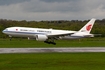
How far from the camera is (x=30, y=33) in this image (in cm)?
5803

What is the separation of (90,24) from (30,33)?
16494 millimetres

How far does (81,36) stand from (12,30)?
55.5ft

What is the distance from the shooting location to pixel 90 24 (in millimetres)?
67062

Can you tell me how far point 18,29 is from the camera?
5831 centimetres
